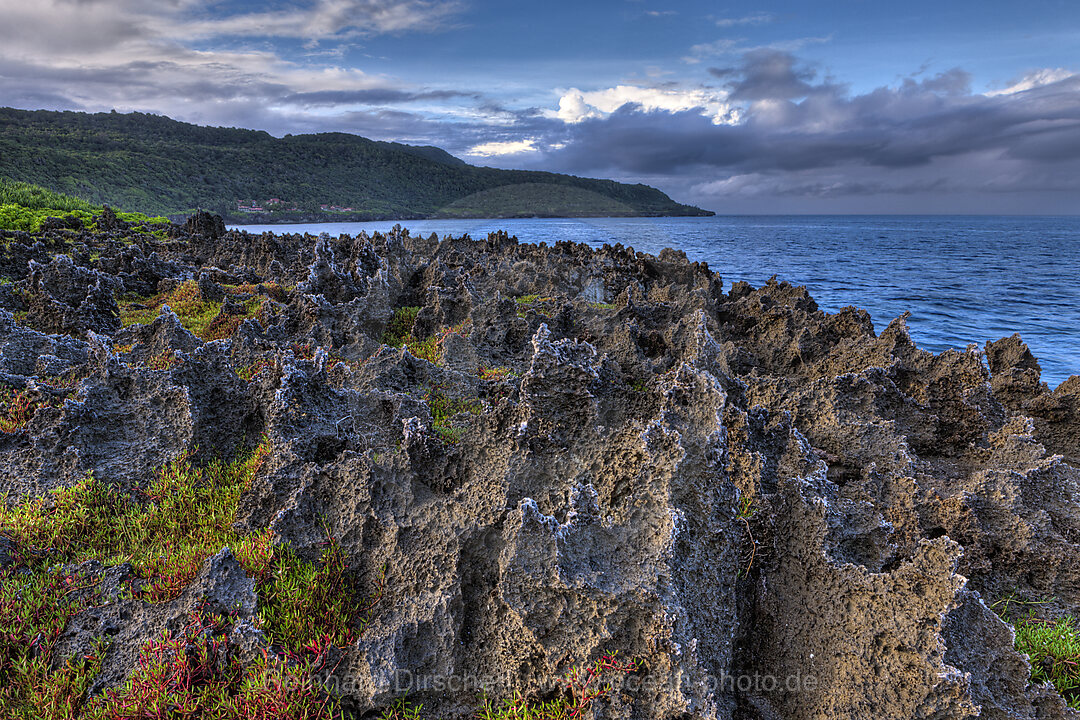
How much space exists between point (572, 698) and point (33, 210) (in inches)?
2054

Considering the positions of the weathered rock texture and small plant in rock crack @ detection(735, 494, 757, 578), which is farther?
small plant in rock crack @ detection(735, 494, 757, 578)

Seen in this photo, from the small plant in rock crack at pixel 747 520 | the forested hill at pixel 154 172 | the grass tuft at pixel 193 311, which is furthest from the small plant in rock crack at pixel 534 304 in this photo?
the forested hill at pixel 154 172

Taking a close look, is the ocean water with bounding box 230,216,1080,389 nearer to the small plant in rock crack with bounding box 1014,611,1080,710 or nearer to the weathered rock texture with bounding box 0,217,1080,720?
the weathered rock texture with bounding box 0,217,1080,720

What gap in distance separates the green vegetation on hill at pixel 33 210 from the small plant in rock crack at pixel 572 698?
39.6 m

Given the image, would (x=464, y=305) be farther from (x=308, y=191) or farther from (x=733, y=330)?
(x=308, y=191)

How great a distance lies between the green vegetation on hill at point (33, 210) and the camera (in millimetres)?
31000

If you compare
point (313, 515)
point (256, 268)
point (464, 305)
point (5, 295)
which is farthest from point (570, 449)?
point (256, 268)

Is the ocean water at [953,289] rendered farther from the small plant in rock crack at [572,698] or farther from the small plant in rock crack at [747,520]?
the small plant in rock crack at [572,698]

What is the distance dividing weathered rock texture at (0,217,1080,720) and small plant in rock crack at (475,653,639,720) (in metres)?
0.10

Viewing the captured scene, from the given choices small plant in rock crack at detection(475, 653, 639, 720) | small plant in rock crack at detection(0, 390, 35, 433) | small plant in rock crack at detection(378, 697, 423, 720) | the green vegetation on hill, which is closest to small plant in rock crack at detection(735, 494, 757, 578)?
small plant in rock crack at detection(475, 653, 639, 720)

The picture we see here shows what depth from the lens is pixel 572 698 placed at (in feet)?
14.0

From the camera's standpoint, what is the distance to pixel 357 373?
30.5ft

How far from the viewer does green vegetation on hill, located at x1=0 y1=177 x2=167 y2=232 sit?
3100 cm

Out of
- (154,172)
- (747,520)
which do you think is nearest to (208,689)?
(747,520)
